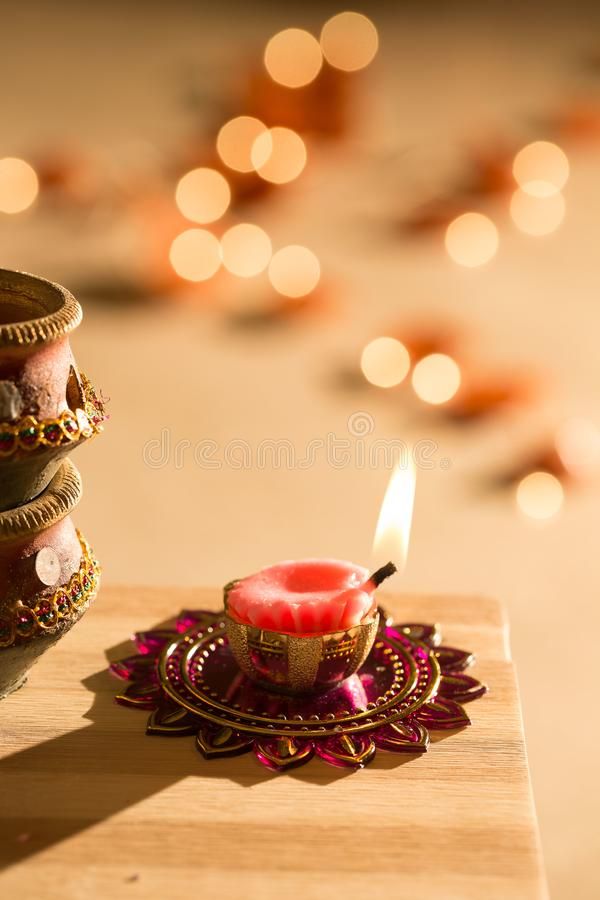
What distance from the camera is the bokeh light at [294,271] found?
1.97 meters

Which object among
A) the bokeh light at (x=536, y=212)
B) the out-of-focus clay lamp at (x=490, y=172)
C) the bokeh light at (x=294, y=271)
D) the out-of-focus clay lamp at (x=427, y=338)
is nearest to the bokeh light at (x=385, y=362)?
the out-of-focus clay lamp at (x=427, y=338)

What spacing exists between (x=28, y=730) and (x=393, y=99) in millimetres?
2353

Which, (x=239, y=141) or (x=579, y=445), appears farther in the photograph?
(x=239, y=141)

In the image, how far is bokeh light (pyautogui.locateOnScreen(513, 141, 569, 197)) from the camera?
2.32 meters

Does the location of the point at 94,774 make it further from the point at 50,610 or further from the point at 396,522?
the point at 396,522

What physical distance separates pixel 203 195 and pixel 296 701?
1730mm

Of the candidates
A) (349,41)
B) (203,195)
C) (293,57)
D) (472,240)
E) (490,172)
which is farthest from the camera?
(349,41)

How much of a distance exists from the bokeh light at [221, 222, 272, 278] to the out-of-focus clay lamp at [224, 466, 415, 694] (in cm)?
144

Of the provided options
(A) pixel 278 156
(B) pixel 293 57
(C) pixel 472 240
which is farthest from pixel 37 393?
(B) pixel 293 57

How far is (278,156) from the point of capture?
2.38 metres

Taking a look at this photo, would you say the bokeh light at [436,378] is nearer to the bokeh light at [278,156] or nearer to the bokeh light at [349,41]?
the bokeh light at [278,156]

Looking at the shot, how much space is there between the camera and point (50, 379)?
54 centimetres

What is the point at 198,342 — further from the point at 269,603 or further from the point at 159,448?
the point at 269,603

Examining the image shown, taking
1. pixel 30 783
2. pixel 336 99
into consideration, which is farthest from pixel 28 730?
pixel 336 99
